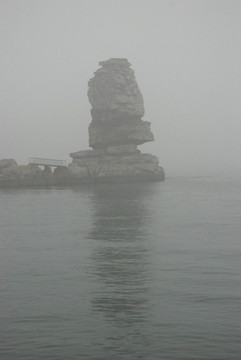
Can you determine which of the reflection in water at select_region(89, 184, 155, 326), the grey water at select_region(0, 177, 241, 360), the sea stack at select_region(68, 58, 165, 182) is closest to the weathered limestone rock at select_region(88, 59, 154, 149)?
the sea stack at select_region(68, 58, 165, 182)

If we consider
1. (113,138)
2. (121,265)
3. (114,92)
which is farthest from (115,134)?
(121,265)

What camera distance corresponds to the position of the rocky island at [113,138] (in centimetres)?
12062

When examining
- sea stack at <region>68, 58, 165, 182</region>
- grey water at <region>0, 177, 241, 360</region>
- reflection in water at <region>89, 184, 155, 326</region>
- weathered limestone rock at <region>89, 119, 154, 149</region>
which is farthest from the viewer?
weathered limestone rock at <region>89, 119, 154, 149</region>

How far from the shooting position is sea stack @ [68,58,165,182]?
4855 inches

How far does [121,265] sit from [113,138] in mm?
98228

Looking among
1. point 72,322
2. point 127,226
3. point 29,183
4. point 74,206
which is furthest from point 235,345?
point 29,183

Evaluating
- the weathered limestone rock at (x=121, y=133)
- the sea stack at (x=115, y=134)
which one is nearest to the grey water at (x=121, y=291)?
the sea stack at (x=115, y=134)

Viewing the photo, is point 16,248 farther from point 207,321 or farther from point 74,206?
point 74,206

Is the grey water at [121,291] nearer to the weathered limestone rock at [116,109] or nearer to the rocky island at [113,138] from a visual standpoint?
the rocky island at [113,138]

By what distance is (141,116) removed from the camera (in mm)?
129750

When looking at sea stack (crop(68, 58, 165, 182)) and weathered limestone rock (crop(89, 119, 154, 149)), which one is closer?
sea stack (crop(68, 58, 165, 182))

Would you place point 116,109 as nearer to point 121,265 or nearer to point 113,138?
point 113,138

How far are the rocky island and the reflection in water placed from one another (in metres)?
65.4

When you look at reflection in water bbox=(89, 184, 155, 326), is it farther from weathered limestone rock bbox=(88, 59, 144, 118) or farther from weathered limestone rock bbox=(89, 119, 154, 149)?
weathered limestone rock bbox=(88, 59, 144, 118)
